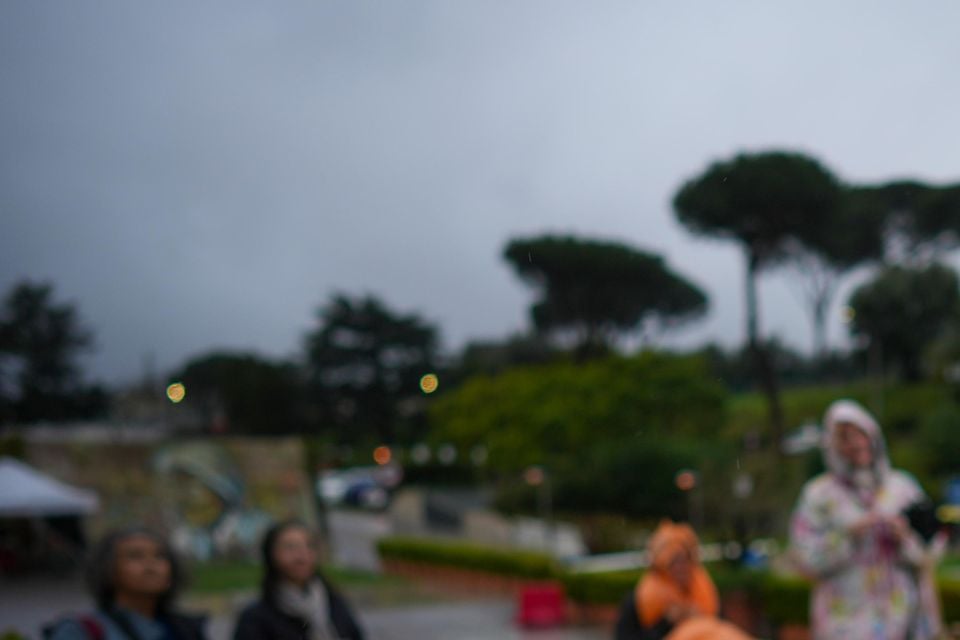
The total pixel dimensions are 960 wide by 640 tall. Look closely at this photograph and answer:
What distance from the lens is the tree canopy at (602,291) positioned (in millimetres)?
3551

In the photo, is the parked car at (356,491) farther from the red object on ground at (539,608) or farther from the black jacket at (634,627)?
the black jacket at (634,627)

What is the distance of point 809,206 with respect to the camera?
11.7 ft

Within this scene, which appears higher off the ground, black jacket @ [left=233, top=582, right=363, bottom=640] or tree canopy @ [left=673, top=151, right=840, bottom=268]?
tree canopy @ [left=673, top=151, right=840, bottom=268]

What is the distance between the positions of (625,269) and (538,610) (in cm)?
704

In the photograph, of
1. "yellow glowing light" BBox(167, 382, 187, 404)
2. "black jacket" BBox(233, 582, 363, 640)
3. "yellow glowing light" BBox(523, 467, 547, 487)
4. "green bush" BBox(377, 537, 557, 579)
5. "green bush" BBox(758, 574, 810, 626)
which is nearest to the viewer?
"yellow glowing light" BBox(167, 382, 187, 404)

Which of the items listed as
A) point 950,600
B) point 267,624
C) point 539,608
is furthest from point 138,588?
point 539,608

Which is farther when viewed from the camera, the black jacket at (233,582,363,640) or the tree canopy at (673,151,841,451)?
the tree canopy at (673,151,841,451)

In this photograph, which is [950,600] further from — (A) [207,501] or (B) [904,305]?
(B) [904,305]

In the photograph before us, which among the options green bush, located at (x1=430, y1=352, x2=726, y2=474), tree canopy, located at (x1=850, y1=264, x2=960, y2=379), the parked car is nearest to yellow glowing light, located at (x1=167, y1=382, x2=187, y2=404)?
tree canopy, located at (x1=850, y1=264, x2=960, y2=379)

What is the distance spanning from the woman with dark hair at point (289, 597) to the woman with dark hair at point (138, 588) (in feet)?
0.61

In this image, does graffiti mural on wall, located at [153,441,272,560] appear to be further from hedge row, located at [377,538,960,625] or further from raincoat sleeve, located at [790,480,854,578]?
raincoat sleeve, located at [790,480,854,578]

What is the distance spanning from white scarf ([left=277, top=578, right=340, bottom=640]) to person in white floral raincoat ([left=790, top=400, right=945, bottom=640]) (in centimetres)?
117

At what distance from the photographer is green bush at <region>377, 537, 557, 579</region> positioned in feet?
38.1

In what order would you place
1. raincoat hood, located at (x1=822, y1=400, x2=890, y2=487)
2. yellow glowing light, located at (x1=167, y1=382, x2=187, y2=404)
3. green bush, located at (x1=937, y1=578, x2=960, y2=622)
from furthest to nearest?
1. green bush, located at (x1=937, y1=578, x2=960, y2=622)
2. raincoat hood, located at (x1=822, y1=400, x2=890, y2=487)
3. yellow glowing light, located at (x1=167, y1=382, x2=187, y2=404)
